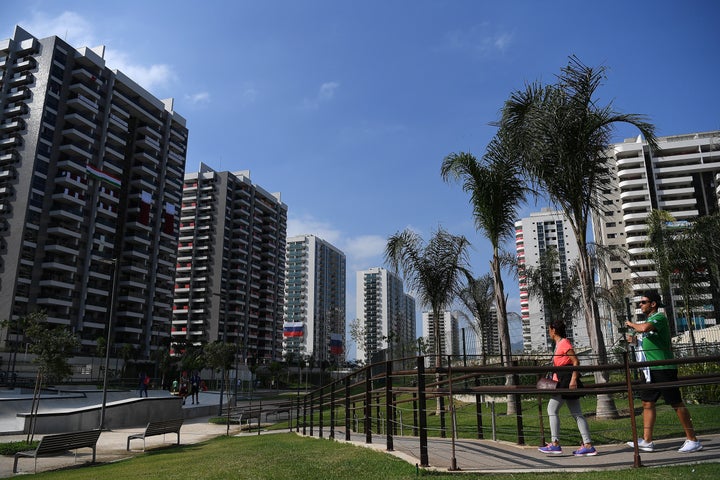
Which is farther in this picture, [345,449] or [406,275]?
[406,275]

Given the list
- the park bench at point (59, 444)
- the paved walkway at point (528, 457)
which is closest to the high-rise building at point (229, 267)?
the park bench at point (59, 444)

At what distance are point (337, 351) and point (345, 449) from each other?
121 metres

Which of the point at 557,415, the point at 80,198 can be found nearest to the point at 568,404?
the point at 557,415

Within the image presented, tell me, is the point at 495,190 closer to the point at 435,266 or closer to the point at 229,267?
the point at 435,266

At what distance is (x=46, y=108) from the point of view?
65000 mm

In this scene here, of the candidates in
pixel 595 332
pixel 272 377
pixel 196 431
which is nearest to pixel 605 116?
pixel 595 332

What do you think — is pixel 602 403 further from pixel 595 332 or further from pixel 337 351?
pixel 337 351

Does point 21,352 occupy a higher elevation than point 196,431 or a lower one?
higher

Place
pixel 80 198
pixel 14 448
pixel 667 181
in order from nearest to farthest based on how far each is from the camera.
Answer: pixel 14 448 → pixel 80 198 → pixel 667 181

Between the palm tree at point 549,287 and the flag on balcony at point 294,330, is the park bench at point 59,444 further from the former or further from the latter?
the flag on balcony at point 294,330

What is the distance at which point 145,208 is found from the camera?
258ft

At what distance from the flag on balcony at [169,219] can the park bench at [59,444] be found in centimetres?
7371

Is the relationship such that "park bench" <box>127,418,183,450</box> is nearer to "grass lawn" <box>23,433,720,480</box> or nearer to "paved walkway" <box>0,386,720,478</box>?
"grass lawn" <box>23,433,720,480</box>

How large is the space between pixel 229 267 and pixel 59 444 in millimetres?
95700
